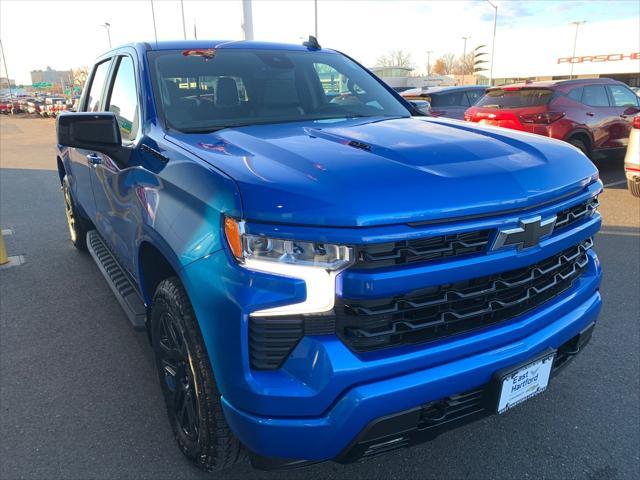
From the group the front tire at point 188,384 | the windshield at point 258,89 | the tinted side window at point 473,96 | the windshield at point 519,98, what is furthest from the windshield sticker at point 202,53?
the tinted side window at point 473,96

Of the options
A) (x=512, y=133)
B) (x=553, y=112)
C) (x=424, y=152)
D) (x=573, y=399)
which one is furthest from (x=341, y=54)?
(x=553, y=112)

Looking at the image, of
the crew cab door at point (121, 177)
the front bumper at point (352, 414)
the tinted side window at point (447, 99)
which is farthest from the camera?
the tinted side window at point (447, 99)

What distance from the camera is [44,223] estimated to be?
6965 millimetres

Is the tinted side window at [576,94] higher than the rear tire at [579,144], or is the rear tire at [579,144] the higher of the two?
the tinted side window at [576,94]

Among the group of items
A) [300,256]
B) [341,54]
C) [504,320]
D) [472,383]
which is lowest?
[472,383]

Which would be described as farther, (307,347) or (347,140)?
(347,140)

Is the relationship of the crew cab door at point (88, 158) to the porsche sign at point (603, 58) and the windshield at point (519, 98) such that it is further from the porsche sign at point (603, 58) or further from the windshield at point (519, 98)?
the porsche sign at point (603, 58)

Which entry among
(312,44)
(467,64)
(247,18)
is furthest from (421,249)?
(467,64)

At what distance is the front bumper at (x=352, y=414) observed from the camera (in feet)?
5.31

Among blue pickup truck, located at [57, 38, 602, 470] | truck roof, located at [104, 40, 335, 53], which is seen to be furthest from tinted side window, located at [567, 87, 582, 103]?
blue pickup truck, located at [57, 38, 602, 470]

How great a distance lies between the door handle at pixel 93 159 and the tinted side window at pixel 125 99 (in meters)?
0.31

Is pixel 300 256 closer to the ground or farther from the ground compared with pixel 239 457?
farther from the ground

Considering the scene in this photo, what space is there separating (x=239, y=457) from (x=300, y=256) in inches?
38.4

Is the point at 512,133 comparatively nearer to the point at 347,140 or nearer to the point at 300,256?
the point at 347,140
